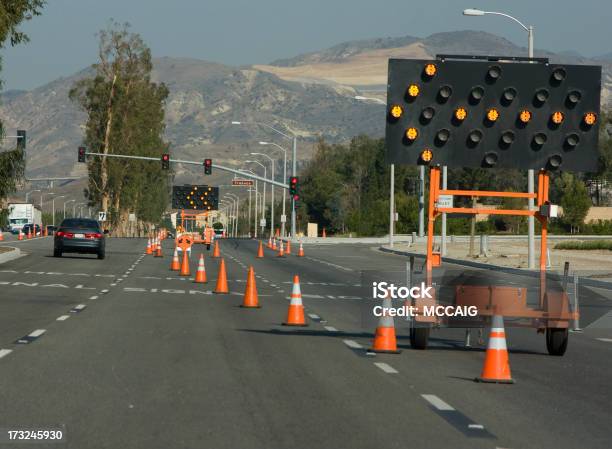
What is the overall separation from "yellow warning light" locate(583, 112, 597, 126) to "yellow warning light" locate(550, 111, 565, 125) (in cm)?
35

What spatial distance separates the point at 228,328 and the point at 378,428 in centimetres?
1009

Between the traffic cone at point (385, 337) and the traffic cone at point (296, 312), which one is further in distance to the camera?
the traffic cone at point (296, 312)

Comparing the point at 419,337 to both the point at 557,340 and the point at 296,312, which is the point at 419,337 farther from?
the point at 296,312

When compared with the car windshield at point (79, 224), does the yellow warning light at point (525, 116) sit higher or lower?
higher

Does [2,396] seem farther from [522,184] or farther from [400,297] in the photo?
[522,184]

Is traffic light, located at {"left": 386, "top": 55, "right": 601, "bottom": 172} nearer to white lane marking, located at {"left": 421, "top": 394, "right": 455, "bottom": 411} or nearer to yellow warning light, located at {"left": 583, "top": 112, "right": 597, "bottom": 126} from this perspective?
yellow warning light, located at {"left": 583, "top": 112, "right": 597, "bottom": 126}

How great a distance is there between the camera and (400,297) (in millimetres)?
16766

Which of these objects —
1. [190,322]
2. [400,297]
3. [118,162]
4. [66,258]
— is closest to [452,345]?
[400,297]

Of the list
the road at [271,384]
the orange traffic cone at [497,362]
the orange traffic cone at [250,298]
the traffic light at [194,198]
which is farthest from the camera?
the traffic light at [194,198]

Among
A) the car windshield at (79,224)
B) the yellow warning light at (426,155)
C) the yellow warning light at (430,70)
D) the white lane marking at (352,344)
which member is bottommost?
the white lane marking at (352,344)

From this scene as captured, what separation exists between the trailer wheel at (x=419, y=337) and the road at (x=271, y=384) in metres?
0.15

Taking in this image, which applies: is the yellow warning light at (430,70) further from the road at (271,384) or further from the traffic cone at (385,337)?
the road at (271,384)

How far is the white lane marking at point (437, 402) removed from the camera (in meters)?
11.5

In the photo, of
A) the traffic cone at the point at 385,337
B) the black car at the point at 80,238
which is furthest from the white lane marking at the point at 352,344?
the black car at the point at 80,238
